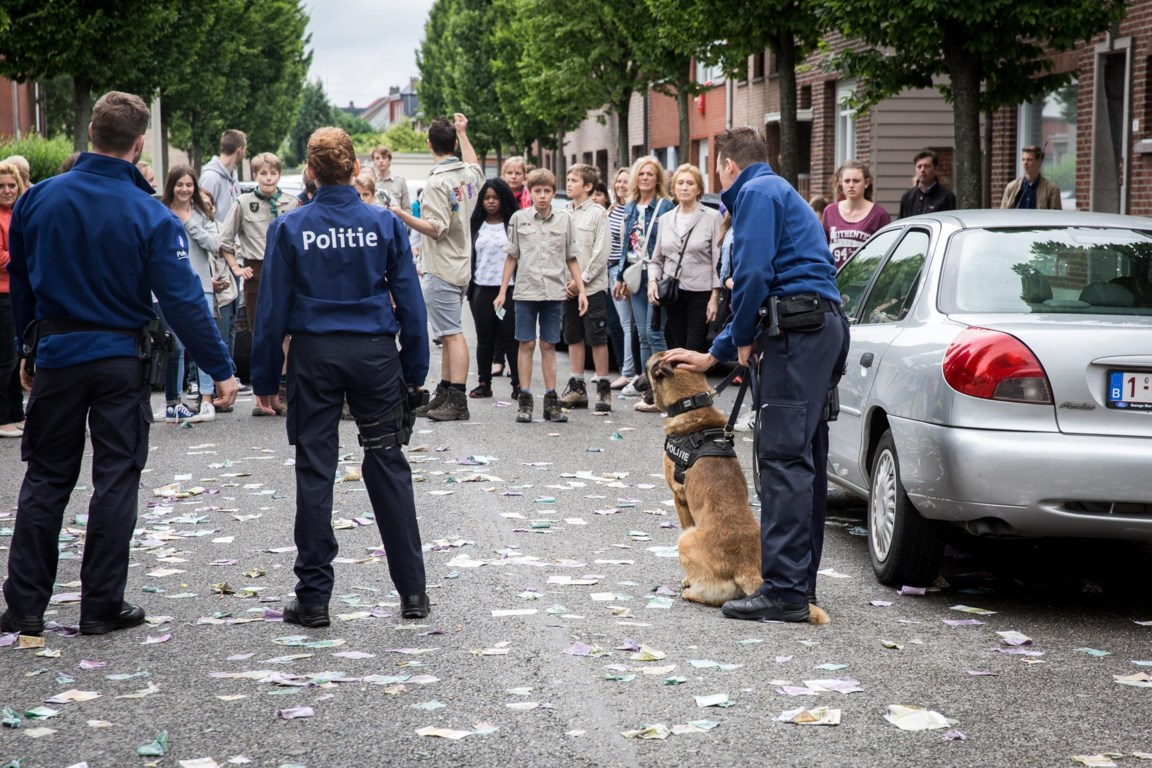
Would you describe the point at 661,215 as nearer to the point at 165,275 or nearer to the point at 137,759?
the point at 165,275

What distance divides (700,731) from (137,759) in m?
1.64

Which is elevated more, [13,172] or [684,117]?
[684,117]

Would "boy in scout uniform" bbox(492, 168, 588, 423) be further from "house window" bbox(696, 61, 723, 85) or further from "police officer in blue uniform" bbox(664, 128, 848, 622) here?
"house window" bbox(696, 61, 723, 85)

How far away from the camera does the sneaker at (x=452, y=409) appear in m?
12.0

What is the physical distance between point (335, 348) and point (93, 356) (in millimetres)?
902

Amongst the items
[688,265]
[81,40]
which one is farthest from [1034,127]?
[81,40]

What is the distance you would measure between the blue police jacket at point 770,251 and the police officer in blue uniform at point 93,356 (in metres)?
2.19

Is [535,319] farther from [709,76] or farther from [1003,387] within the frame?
[709,76]

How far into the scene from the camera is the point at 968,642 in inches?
225

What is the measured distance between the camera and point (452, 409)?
12.0 meters

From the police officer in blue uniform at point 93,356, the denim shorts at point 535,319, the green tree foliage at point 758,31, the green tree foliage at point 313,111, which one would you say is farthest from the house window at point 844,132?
the green tree foliage at point 313,111

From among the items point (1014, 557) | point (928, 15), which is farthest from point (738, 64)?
point (1014, 557)

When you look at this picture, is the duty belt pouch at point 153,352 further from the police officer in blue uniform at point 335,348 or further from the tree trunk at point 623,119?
the tree trunk at point 623,119

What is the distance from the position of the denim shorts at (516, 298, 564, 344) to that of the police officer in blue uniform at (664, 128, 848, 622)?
6.09 metres
